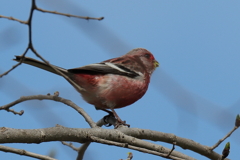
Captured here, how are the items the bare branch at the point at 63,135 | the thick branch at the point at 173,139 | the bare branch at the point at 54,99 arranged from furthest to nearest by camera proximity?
the thick branch at the point at 173,139 < the bare branch at the point at 54,99 < the bare branch at the point at 63,135

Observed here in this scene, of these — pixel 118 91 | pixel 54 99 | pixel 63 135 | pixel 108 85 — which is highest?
pixel 108 85

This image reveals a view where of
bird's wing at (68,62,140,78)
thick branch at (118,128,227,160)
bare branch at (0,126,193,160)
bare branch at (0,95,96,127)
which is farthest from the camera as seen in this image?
bird's wing at (68,62,140,78)

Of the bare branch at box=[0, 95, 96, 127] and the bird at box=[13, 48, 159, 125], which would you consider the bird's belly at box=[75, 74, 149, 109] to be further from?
the bare branch at box=[0, 95, 96, 127]

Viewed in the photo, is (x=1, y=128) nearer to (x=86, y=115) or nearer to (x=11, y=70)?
(x=11, y=70)

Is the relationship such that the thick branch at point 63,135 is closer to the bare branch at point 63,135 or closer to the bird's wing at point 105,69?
the bare branch at point 63,135

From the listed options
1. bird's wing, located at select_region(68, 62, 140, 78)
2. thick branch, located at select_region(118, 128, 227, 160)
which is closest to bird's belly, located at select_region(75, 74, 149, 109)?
bird's wing, located at select_region(68, 62, 140, 78)

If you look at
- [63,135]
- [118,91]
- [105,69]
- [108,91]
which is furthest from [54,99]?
[105,69]

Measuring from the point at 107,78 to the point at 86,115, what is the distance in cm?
179

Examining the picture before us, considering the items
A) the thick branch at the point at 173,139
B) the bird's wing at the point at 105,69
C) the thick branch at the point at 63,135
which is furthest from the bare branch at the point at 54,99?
the bird's wing at the point at 105,69

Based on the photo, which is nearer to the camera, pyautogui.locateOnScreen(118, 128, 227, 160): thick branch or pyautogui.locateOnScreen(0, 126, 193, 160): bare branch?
pyautogui.locateOnScreen(0, 126, 193, 160): bare branch

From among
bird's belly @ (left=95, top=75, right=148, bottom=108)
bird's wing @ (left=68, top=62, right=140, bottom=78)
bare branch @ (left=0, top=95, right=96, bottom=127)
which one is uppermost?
bird's wing @ (left=68, top=62, right=140, bottom=78)

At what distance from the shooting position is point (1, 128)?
13.0 ft

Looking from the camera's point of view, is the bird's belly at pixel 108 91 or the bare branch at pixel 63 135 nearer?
the bare branch at pixel 63 135

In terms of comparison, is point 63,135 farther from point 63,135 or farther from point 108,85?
point 108,85
